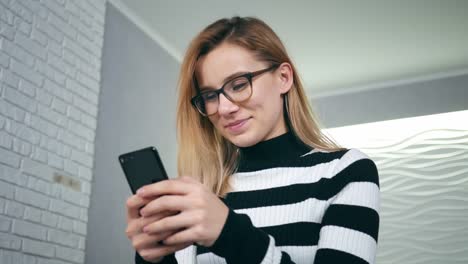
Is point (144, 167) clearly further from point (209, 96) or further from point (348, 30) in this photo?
point (348, 30)

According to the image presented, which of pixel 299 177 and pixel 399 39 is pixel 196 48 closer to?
pixel 299 177

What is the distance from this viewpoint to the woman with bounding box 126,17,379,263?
609mm

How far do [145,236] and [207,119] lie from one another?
491mm

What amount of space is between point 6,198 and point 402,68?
3.65 metres

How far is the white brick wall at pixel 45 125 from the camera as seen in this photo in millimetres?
2465

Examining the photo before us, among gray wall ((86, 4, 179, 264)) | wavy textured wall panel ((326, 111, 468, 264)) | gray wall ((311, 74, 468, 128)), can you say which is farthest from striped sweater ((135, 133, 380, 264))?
wavy textured wall panel ((326, 111, 468, 264))

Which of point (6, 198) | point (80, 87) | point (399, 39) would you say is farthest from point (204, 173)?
point (399, 39)

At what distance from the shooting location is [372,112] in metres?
5.07

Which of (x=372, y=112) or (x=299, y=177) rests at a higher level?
(x=372, y=112)

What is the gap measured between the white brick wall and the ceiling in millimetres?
820

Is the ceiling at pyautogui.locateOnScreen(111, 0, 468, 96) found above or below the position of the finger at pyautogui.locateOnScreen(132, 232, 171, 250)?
above

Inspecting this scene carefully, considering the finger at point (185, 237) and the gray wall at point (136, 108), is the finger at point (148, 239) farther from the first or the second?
the gray wall at point (136, 108)

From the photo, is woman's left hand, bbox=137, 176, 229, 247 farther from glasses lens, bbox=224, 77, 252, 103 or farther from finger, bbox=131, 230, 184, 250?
glasses lens, bbox=224, 77, 252, 103

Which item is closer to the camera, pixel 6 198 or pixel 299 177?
pixel 299 177
